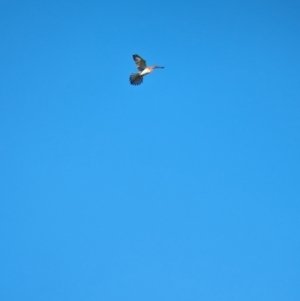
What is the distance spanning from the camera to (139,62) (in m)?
47.8

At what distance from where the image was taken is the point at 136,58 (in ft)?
157

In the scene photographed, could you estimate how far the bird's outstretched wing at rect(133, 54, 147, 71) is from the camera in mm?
47688

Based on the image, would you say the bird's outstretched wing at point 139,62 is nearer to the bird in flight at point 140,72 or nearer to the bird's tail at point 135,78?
the bird in flight at point 140,72

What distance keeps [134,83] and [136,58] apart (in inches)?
33.0

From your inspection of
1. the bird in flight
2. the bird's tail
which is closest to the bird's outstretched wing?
the bird in flight

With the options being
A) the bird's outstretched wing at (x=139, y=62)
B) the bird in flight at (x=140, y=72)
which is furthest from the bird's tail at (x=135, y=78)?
the bird's outstretched wing at (x=139, y=62)

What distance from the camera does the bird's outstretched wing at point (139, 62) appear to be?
1877 inches

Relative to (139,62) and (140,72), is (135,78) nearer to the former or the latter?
(140,72)

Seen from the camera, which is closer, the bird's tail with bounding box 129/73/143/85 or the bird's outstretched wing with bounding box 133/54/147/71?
the bird's outstretched wing with bounding box 133/54/147/71

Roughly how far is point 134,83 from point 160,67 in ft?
3.54

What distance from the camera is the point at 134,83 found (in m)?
48.0

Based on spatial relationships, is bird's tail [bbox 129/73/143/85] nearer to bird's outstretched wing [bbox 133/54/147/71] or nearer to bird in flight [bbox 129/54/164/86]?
bird in flight [bbox 129/54/164/86]

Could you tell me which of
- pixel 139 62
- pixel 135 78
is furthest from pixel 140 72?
pixel 139 62

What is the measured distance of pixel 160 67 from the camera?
48469mm
